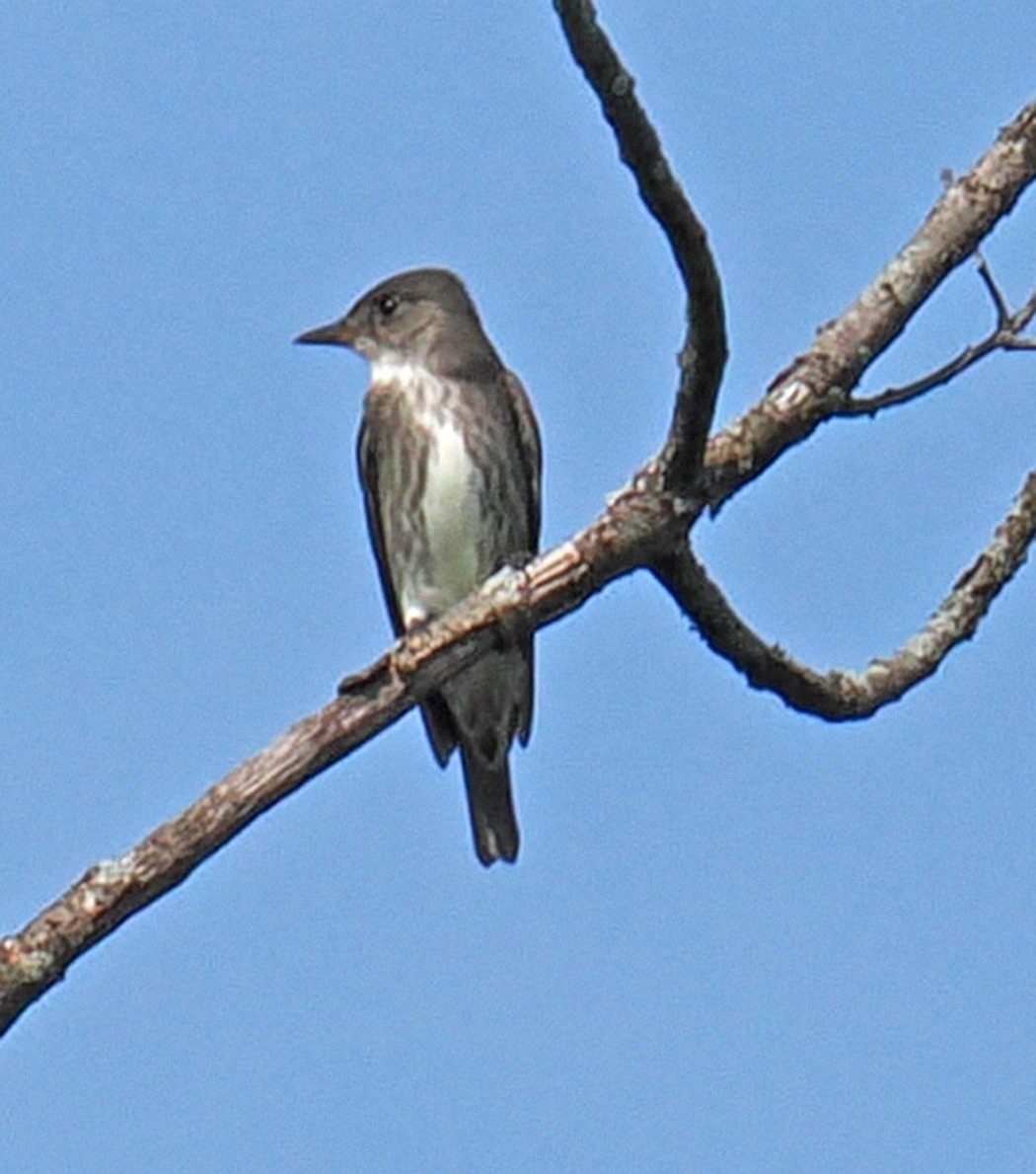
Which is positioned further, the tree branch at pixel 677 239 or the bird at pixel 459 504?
the bird at pixel 459 504

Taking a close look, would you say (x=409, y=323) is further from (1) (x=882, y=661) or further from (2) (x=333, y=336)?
(1) (x=882, y=661)

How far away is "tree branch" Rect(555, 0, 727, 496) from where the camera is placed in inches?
173

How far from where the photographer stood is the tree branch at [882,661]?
5648 millimetres

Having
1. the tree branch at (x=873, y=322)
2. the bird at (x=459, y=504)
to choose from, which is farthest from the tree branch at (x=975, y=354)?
the bird at (x=459, y=504)

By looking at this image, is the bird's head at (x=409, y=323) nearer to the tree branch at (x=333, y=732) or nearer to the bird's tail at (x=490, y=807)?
the bird's tail at (x=490, y=807)

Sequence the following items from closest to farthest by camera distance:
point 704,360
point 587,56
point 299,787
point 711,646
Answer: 1. point 587,56
2. point 704,360
3. point 299,787
4. point 711,646

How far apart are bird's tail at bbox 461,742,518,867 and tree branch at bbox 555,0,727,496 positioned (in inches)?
163

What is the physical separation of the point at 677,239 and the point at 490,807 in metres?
4.87

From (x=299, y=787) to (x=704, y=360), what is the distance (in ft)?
3.50

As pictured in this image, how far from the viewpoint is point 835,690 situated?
578 cm

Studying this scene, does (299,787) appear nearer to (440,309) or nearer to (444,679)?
(444,679)

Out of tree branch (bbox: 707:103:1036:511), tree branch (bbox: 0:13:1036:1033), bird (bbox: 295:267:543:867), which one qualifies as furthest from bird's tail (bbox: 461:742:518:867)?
tree branch (bbox: 707:103:1036:511)

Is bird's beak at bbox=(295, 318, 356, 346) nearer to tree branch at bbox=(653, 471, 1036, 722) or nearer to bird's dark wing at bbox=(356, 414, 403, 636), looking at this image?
bird's dark wing at bbox=(356, 414, 403, 636)

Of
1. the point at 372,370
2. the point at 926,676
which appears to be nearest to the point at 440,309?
the point at 372,370
